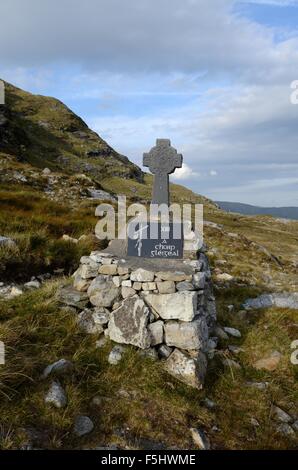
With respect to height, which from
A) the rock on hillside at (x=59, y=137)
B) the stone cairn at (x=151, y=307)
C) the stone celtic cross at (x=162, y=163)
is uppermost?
the rock on hillside at (x=59, y=137)

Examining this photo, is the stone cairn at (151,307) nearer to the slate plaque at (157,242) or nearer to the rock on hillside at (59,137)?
the slate plaque at (157,242)

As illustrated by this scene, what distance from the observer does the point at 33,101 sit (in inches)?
4407

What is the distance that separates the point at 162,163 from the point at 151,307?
423cm

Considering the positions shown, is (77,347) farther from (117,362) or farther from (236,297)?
(236,297)

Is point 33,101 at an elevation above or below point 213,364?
above

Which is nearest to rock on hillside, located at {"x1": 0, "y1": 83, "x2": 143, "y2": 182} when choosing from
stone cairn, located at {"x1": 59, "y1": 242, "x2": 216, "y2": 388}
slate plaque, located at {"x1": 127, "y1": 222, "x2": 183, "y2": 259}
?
slate plaque, located at {"x1": 127, "y1": 222, "x2": 183, "y2": 259}

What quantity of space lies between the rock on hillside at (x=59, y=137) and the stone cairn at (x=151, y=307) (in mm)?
62473

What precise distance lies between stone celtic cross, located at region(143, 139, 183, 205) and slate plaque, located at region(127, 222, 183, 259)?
5.20 feet

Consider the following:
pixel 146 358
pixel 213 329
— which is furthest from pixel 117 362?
pixel 213 329

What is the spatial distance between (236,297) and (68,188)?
A: 1977cm

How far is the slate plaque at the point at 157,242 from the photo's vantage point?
882 centimetres

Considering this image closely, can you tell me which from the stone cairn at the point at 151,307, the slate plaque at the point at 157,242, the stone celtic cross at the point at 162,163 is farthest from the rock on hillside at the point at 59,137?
the stone cairn at the point at 151,307

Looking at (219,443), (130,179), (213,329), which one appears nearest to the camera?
(219,443)

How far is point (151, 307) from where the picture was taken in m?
7.59
